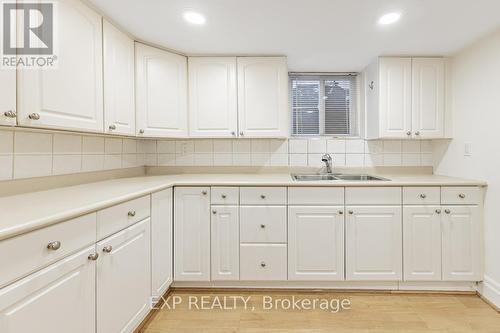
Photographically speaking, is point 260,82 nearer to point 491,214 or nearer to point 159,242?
point 159,242

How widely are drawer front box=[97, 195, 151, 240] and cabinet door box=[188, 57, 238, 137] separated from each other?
935mm

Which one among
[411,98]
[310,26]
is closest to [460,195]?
[411,98]

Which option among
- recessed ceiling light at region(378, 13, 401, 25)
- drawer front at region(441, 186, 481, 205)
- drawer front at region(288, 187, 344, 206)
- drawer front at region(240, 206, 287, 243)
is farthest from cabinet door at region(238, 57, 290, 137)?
drawer front at region(441, 186, 481, 205)

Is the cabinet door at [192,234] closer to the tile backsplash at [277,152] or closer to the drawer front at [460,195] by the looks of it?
the tile backsplash at [277,152]

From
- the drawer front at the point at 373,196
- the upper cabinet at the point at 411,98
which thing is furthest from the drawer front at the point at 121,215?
the upper cabinet at the point at 411,98

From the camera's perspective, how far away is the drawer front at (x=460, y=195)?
6.46ft

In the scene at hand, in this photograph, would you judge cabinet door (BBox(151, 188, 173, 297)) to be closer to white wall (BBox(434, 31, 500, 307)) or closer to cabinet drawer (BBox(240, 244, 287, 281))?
cabinet drawer (BBox(240, 244, 287, 281))

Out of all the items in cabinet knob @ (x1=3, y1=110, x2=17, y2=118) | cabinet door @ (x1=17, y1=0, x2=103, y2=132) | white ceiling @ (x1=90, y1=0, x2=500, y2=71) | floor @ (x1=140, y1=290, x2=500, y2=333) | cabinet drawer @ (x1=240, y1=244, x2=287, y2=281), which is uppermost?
white ceiling @ (x1=90, y1=0, x2=500, y2=71)

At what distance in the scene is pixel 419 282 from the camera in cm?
204

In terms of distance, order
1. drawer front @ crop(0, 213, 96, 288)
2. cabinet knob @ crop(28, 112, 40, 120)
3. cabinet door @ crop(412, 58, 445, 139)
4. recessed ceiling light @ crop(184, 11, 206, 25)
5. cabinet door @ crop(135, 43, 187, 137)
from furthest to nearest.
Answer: cabinet door @ crop(412, 58, 445, 139) < cabinet door @ crop(135, 43, 187, 137) < recessed ceiling light @ crop(184, 11, 206, 25) < cabinet knob @ crop(28, 112, 40, 120) < drawer front @ crop(0, 213, 96, 288)

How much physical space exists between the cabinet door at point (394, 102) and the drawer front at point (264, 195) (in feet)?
3.58

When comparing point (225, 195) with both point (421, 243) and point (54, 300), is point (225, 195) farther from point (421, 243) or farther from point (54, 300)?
point (421, 243)

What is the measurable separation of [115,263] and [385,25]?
221cm

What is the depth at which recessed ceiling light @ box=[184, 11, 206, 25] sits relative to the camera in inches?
66.1
